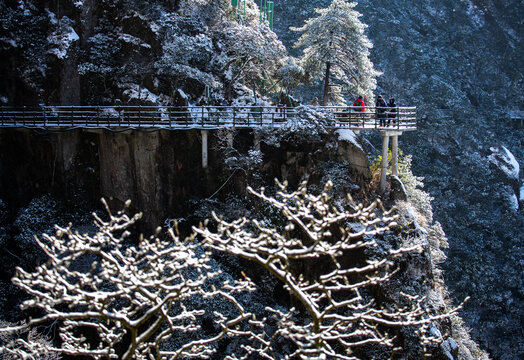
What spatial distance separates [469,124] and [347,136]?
28179mm

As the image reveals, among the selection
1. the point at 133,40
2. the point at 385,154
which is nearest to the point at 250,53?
the point at 133,40

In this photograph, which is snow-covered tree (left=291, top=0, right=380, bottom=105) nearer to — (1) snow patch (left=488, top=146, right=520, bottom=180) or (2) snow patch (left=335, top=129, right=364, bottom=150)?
(2) snow patch (left=335, top=129, right=364, bottom=150)

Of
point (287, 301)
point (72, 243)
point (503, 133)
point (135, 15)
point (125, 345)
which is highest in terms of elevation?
→ point (135, 15)

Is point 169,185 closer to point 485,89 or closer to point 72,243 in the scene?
point 72,243

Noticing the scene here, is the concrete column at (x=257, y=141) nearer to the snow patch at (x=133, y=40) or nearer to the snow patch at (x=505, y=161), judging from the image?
the snow patch at (x=133, y=40)

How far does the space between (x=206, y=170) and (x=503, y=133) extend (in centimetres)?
3534

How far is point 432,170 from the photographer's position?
40219 millimetres

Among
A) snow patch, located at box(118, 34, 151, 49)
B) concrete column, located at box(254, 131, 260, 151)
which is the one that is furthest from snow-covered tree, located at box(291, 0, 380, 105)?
snow patch, located at box(118, 34, 151, 49)

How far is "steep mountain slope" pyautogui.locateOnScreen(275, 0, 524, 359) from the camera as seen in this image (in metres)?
33.7

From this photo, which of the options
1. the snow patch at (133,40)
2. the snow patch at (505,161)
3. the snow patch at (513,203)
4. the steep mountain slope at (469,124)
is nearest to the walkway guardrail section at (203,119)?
the snow patch at (133,40)

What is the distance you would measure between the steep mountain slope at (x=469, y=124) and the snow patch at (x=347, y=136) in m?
20.2

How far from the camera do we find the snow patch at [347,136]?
18.9 m

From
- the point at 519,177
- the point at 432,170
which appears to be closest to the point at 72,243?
the point at 432,170

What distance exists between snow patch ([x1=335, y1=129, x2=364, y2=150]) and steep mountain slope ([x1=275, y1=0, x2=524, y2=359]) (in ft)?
66.4
